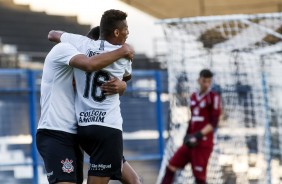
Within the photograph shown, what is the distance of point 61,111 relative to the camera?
5445 millimetres

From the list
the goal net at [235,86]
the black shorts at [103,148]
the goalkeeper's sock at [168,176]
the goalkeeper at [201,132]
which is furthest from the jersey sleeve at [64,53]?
the goal net at [235,86]

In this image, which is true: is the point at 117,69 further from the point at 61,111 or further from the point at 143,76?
the point at 143,76

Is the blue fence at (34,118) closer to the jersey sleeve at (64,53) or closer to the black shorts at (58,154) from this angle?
the black shorts at (58,154)

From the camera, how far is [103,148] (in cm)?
536

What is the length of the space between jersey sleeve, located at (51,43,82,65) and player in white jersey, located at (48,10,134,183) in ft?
0.35

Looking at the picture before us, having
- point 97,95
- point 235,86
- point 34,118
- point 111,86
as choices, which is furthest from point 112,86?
point 235,86

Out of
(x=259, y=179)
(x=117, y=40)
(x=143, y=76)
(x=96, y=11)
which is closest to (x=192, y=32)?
(x=143, y=76)

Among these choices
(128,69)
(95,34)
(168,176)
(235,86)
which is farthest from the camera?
(235,86)

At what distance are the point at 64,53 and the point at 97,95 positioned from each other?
35cm

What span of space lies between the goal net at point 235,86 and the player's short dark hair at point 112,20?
4708 mm

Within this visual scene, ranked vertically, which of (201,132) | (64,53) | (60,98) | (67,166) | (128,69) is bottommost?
(201,132)

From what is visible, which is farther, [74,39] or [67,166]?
[74,39]

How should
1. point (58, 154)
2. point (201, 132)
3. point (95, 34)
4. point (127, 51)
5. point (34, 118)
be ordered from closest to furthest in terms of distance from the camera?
1. point (127, 51)
2. point (58, 154)
3. point (95, 34)
4. point (201, 132)
5. point (34, 118)

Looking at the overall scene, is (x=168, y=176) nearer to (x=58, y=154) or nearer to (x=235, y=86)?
(x=235, y=86)
